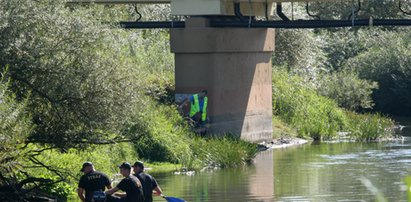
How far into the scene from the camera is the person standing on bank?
35312mm

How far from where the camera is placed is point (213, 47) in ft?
117

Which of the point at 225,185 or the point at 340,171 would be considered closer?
the point at 225,185

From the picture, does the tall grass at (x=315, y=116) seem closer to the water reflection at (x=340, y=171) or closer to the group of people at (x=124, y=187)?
the water reflection at (x=340, y=171)

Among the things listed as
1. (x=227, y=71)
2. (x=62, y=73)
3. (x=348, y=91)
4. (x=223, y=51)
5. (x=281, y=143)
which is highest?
(x=223, y=51)

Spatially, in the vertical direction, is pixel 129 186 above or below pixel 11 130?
below

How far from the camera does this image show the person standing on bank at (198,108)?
35312 millimetres

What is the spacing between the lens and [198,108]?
35.4 m

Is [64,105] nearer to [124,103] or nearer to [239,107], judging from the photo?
[124,103]

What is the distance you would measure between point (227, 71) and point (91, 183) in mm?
16969

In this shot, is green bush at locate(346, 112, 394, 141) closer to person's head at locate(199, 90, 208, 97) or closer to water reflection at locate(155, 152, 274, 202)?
person's head at locate(199, 90, 208, 97)

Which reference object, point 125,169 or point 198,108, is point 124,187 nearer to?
point 125,169

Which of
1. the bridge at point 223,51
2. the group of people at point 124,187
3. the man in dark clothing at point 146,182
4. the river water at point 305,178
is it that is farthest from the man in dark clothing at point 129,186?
the bridge at point 223,51

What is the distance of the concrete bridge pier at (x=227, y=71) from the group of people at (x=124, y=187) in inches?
606

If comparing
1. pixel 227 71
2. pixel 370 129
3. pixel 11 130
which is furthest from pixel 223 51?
pixel 11 130
